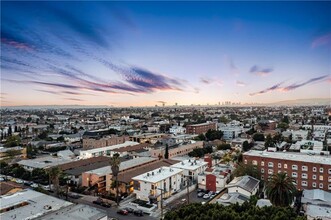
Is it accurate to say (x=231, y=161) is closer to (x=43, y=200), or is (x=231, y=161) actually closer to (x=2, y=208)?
(x=43, y=200)

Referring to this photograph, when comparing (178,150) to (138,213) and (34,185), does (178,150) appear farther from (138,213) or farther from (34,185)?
(138,213)

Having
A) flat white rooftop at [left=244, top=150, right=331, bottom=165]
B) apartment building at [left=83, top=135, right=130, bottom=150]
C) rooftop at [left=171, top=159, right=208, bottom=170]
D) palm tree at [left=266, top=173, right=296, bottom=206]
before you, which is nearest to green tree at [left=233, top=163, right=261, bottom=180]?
flat white rooftop at [left=244, top=150, right=331, bottom=165]

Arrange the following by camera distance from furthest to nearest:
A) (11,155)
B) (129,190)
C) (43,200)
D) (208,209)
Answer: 1. (11,155)
2. (129,190)
3. (43,200)
4. (208,209)

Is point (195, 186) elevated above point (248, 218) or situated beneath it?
situated beneath

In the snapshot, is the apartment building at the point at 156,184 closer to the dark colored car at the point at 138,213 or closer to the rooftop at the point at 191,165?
the rooftop at the point at 191,165

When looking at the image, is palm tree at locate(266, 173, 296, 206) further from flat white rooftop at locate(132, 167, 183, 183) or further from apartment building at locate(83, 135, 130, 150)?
apartment building at locate(83, 135, 130, 150)

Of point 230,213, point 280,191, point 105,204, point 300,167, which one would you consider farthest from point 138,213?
point 300,167

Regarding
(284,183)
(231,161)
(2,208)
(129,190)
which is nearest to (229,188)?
(284,183)
